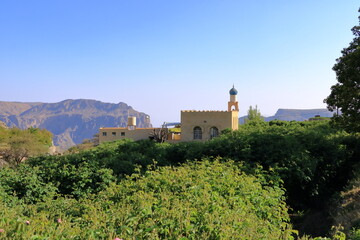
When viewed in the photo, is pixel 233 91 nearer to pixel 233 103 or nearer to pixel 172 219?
pixel 233 103

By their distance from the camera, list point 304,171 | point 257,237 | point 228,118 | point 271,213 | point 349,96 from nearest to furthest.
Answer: point 257,237, point 271,213, point 304,171, point 349,96, point 228,118

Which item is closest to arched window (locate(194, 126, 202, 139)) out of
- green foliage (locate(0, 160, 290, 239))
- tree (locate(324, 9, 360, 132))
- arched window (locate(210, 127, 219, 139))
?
arched window (locate(210, 127, 219, 139))

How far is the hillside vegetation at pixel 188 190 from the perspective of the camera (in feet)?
13.0

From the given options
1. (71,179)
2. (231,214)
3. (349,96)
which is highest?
(349,96)

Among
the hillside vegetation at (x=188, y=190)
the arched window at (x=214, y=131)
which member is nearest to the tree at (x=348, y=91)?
the hillside vegetation at (x=188, y=190)

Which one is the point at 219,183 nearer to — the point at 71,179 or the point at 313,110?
the point at 71,179

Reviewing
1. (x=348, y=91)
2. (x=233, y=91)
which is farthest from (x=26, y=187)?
(x=233, y=91)

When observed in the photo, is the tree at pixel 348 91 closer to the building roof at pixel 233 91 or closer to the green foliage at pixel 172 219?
the green foliage at pixel 172 219

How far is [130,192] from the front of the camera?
244 inches

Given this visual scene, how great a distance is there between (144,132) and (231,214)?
3084 cm

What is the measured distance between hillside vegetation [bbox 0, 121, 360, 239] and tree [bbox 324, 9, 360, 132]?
78 centimetres

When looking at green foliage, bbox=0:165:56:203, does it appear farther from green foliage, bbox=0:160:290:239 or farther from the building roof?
the building roof

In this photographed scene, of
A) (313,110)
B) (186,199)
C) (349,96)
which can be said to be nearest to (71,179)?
(186,199)

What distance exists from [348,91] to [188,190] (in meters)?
10.7
